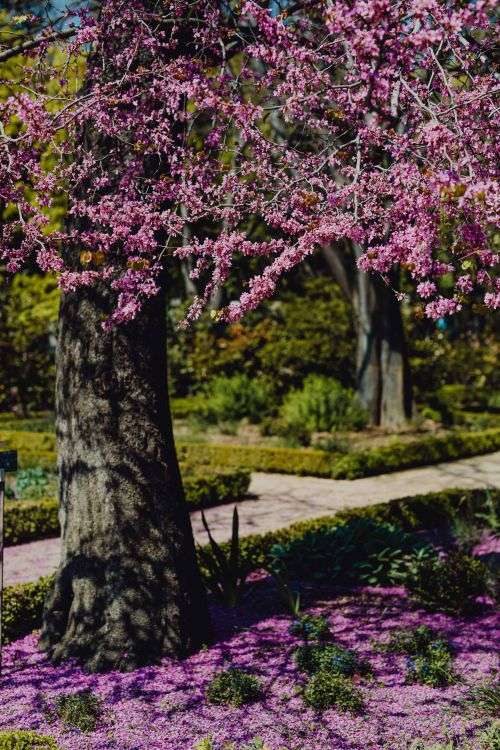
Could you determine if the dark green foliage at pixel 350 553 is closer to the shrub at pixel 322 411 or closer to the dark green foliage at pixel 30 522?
the dark green foliage at pixel 30 522

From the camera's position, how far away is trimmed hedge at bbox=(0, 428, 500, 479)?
14.0 m

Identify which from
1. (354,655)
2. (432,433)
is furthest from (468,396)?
(354,655)

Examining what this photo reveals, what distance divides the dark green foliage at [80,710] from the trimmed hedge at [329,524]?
1.64 metres

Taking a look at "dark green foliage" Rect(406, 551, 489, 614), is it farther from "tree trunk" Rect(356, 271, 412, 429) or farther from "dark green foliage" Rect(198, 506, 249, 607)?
"tree trunk" Rect(356, 271, 412, 429)

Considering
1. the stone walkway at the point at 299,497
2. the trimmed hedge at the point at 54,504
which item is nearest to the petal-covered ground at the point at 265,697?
the stone walkway at the point at 299,497

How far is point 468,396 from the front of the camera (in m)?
22.9

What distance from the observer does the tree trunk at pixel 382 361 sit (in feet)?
61.1

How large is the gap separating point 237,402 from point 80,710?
14.8 m

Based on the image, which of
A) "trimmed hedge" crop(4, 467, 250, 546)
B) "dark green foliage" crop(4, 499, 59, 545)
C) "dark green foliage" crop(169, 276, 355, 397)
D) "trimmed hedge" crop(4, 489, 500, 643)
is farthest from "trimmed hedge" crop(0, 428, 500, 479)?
"dark green foliage" crop(169, 276, 355, 397)

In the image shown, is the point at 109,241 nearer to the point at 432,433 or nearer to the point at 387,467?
the point at 387,467

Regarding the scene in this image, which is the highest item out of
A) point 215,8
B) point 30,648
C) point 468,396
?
point 215,8

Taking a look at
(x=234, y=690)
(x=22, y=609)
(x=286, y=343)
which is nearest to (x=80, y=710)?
(x=234, y=690)

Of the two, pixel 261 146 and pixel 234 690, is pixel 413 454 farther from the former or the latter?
pixel 261 146

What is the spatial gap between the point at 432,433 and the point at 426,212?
571 inches
